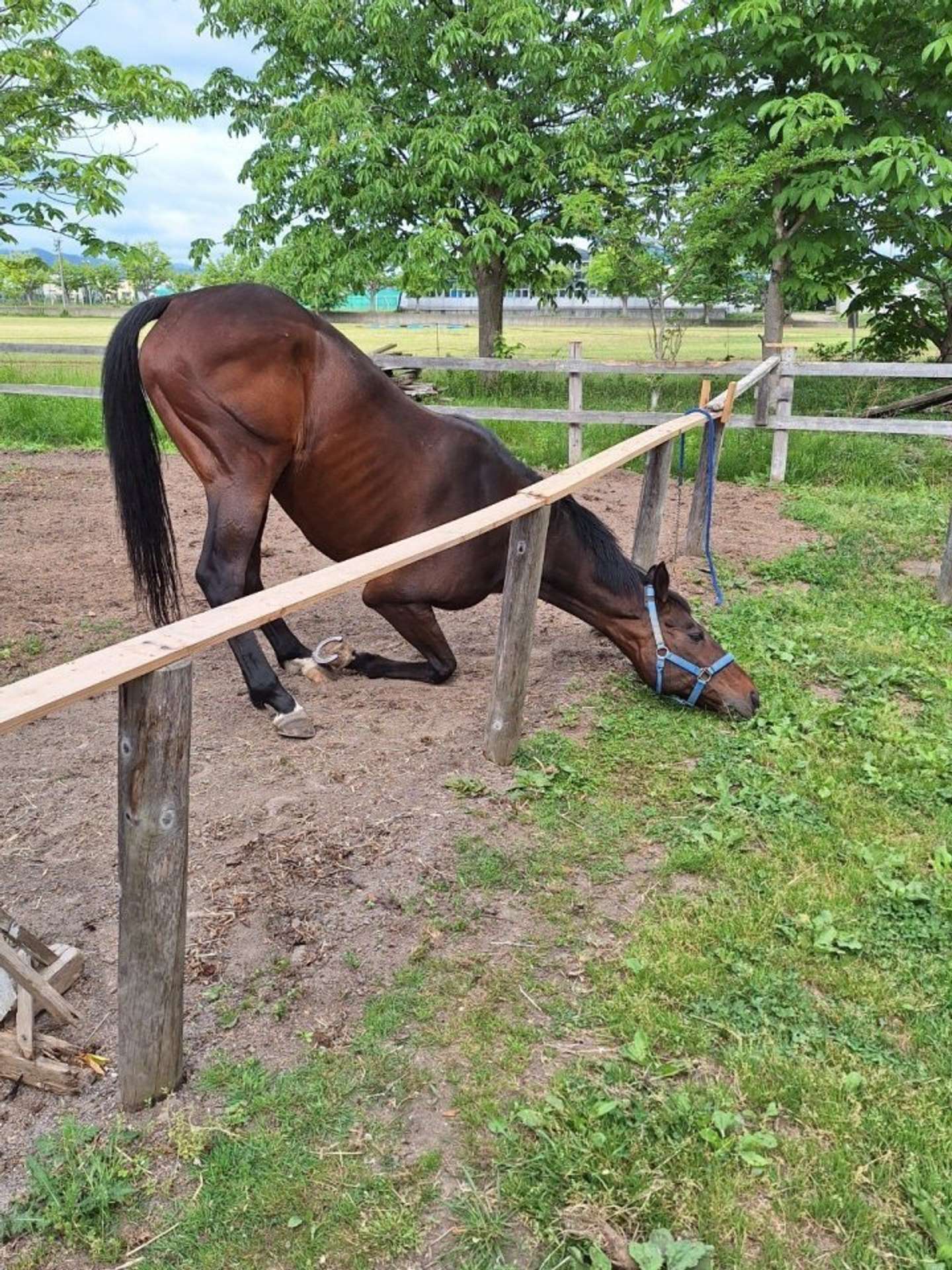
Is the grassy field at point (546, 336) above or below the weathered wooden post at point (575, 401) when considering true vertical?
above

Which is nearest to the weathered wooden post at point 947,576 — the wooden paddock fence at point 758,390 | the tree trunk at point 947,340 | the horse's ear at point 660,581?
the horse's ear at point 660,581

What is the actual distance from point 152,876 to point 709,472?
4475 millimetres

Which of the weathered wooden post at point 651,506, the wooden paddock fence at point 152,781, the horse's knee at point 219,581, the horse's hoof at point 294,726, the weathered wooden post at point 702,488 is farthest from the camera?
the weathered wooden post at point 702,488

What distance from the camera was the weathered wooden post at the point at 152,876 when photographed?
159 cm

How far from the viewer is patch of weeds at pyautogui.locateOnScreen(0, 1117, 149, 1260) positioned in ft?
5.03

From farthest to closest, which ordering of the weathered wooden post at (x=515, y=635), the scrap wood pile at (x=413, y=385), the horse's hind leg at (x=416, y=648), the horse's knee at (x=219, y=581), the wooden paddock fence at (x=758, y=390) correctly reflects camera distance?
1. the scrap wood pile at (x=413, y=385)
2. the wooden paddock fence at (x=758, y=390)
3. the horse's hind leg at (x=416, y=648)
4. the horse's knee at (x=219, y=581)
5. the weathered wooden post at (x=515, y=635)

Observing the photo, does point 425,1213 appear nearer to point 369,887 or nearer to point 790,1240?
point 790,1240

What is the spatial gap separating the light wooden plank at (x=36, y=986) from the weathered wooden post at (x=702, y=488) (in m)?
4.30

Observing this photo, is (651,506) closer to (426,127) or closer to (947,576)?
(947,576)

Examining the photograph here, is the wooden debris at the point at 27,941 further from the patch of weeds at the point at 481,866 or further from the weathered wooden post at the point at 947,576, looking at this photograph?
the weathered wooden post at the point at 947,576

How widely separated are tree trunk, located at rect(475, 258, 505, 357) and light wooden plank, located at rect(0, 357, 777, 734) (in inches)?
475

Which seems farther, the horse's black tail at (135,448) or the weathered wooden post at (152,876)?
the horse's black tail at (135,448)

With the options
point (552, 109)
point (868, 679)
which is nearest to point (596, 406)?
point (552, 109)

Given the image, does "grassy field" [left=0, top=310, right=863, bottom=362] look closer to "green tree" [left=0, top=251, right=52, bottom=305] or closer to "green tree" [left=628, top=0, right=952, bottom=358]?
"green tree" [left=628, top=0, right=952, bottom=358]
